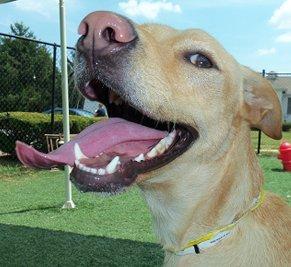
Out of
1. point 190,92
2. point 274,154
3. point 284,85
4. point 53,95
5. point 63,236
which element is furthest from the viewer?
point 284,85

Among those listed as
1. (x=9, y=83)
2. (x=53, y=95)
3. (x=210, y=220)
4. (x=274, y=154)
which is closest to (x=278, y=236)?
(x=210, y=220)

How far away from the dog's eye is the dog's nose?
47cm

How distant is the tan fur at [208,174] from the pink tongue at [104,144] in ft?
0.57

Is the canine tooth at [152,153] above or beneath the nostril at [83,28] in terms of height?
beneath

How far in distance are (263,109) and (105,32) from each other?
106 centimetres

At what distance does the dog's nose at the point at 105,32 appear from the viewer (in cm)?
197

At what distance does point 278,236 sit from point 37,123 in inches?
384

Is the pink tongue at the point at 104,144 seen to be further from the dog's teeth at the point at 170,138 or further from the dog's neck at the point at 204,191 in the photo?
the dog's neck at the point at 204,191

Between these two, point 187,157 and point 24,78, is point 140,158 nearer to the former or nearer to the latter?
point 187,157

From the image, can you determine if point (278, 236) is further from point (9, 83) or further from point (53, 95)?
point (9, 83)

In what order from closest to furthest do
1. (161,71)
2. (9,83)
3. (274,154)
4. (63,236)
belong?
1. (161,71)
2. (63,236)
3. (9,83)
4. (274,154)

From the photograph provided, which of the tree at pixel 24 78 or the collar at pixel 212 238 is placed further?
the tree at pixel 24 78

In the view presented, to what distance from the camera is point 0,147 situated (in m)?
11.8

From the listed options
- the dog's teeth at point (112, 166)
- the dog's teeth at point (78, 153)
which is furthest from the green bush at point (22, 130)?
the dog's teeth at point (112, 166)
